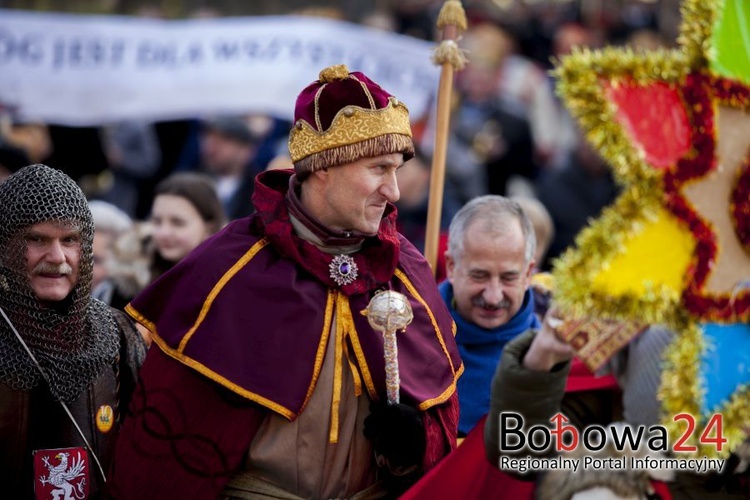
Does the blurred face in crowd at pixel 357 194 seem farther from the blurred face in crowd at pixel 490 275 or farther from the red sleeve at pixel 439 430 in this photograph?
the blurred face in crowd at pixel 490 275

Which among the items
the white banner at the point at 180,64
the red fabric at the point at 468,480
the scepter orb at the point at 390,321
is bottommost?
the red fabric at the point at 468,480

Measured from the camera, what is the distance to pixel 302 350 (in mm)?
4727

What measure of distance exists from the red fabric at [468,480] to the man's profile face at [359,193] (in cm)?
90

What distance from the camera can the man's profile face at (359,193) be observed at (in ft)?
15.8

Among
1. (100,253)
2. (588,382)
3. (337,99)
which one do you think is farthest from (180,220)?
(588,382)

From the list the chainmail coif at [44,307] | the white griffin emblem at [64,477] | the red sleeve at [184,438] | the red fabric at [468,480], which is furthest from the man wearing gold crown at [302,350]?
the chainmail coif at [44,307]

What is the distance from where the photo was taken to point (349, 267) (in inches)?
191

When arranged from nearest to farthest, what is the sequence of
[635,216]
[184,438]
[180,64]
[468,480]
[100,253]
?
[635,216]
[468,480]
[184,438]
[100,253]
[180,64]

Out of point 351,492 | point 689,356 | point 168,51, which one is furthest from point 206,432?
point 168,51

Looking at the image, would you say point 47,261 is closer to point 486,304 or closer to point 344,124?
point 344,124

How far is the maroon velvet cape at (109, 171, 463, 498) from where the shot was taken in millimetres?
4680

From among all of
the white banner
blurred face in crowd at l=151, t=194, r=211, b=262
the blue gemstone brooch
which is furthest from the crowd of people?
the white banner

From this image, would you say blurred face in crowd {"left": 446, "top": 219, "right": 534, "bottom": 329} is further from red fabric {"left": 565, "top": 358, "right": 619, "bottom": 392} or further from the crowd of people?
red fabric {"left": 565, "top": 358, "right": 619, "bottom": 392}

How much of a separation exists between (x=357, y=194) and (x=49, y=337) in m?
1.39
